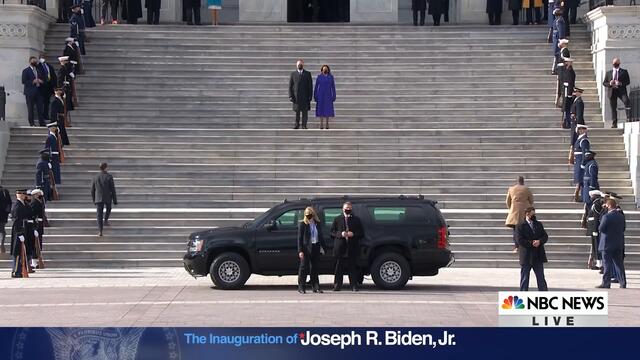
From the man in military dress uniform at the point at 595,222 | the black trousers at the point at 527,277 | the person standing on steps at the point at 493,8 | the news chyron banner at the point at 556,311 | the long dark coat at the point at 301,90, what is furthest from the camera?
the person standing on steps at the point at 493,8

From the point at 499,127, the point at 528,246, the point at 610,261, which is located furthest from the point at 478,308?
the point at 499,127

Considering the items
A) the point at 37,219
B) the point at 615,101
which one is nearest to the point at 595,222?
the point at 615,101

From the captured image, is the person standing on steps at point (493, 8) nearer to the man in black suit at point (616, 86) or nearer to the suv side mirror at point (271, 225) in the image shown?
the man in black suit at point (616, 86)

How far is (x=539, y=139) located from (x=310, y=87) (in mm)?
5477

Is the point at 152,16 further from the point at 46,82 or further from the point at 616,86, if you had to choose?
the point at 616,86

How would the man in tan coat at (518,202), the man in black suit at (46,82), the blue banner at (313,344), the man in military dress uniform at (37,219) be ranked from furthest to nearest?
the man in black suit at (46,82) → the man in tan coat at (518,202) → the man in military dress uniform at (37,219) → the blue banner at (313,344)

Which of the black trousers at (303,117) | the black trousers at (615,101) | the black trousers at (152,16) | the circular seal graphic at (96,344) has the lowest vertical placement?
the circular seal graphic at (96,344)

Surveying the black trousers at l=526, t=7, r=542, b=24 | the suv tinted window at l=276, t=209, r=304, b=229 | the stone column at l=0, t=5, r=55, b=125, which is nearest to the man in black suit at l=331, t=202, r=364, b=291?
the suv tinted window at l=276, t=209, r=304, b=229

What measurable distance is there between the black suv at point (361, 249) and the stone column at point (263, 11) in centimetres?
2272

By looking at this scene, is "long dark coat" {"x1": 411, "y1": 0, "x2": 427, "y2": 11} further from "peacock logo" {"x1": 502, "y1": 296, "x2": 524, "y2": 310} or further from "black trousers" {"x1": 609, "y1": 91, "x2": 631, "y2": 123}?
"peacock logo" {"x1": 502, "y1": 296, "x2": 524, "y2": 310}

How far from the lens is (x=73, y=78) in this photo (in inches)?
1457

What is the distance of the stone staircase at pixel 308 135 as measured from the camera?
98.7ft

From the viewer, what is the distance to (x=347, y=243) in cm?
2408

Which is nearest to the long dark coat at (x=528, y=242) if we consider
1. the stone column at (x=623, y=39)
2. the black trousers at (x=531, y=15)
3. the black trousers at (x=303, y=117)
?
the black trousers at (x=303, y=117)
